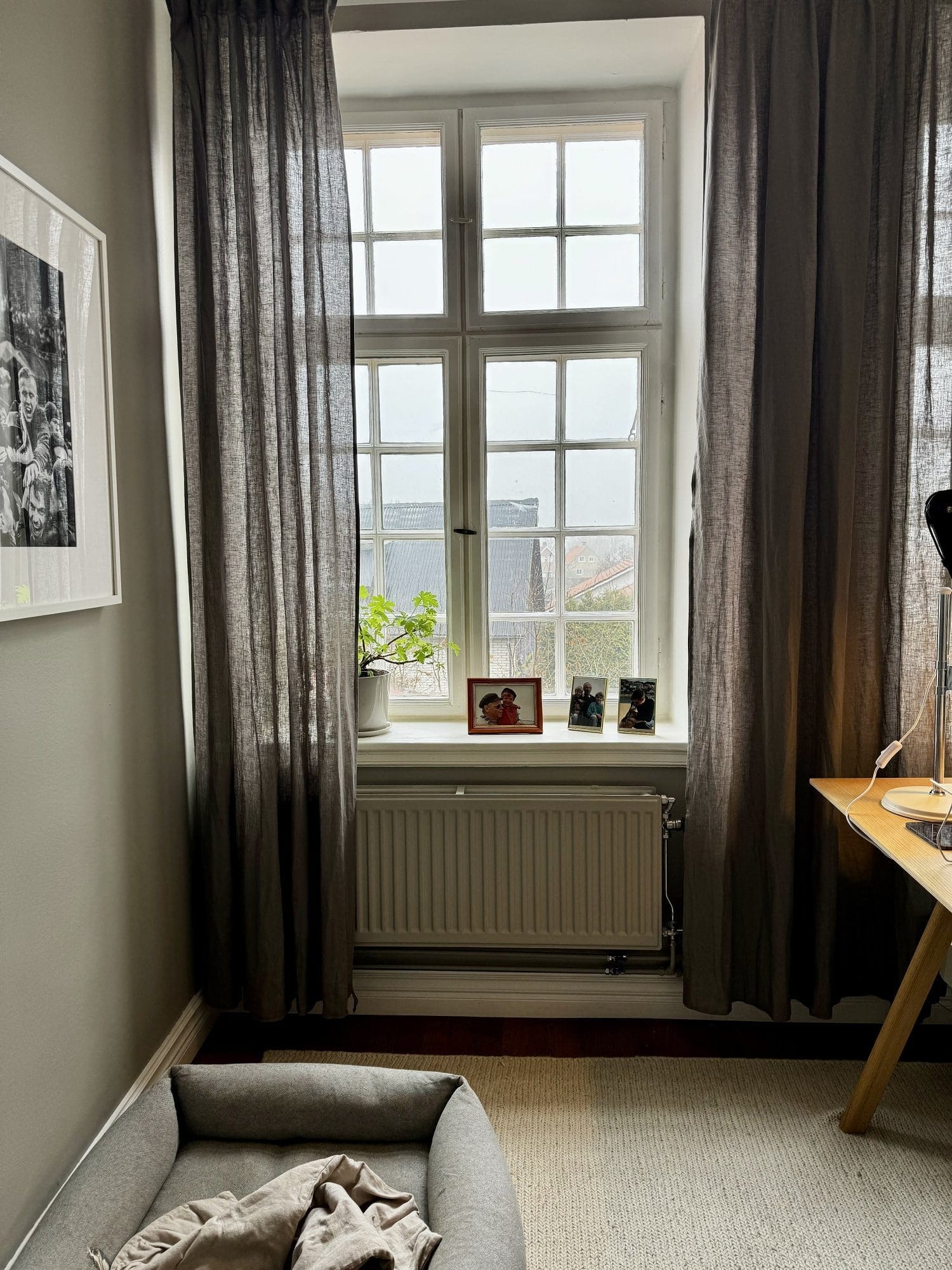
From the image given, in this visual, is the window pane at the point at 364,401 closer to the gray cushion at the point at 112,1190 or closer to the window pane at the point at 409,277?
the window pane at the point at 409,277

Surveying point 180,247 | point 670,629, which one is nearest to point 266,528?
point 180,247

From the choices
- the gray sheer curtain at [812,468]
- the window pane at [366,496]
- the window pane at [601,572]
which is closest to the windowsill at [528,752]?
the gray sheer curtain at [812,468]

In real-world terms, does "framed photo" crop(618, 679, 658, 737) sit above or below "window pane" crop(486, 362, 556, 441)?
below

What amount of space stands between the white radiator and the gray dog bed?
619mm

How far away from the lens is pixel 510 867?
96.9 inches

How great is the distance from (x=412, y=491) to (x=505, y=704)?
682 mm

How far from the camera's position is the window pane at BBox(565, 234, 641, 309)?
8.64ft

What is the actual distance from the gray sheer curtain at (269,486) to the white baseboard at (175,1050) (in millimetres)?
77

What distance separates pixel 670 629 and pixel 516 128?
1487 mm

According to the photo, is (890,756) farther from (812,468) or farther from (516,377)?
(516,377)

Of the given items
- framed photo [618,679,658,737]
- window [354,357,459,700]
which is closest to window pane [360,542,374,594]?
window [354,357,459,700]

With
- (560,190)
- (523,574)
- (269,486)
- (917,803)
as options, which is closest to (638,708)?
(523,574)

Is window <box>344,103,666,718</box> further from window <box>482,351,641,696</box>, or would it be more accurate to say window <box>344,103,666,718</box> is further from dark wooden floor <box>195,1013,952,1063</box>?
dark wooden floor <box>195,1013,952,1063</box>

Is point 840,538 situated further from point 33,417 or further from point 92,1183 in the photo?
point 92,1183
